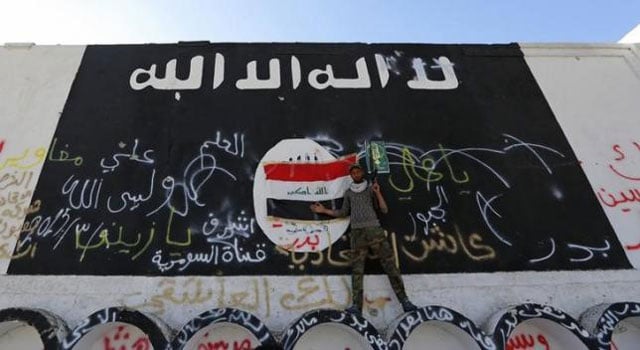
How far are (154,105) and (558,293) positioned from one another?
6.14 metres

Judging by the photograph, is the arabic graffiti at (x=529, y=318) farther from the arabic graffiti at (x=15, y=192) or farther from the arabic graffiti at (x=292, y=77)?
the arabic graffiti at (x=15, y=192)

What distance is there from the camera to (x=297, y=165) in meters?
6.28

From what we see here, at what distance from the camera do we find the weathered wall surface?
5316mm

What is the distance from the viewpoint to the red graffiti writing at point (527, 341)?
5.09 metres

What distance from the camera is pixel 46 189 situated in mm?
6039

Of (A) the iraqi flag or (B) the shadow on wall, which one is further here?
(A) the iraqi flag

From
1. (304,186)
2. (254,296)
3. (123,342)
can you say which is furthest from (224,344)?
(304,186)

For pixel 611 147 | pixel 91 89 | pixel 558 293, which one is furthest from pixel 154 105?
pixel 611 147

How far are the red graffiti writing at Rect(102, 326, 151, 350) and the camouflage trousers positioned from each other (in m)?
2.36

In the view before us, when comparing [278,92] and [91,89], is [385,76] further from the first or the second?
[91,89]

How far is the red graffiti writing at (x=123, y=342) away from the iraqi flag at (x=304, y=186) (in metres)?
2.08

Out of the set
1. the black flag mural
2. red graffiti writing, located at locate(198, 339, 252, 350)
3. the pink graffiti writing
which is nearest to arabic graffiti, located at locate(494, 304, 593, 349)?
the black flag mural

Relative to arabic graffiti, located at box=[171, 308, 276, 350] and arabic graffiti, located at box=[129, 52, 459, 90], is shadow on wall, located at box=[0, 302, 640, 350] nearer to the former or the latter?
arabic graffiti, located at box=[171, 308, 276, 350]

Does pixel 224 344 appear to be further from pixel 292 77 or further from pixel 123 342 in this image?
pixel 292 77
